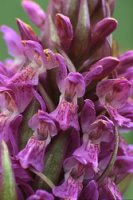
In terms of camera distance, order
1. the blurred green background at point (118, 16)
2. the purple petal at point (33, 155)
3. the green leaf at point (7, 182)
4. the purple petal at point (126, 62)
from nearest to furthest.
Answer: the green leaf at point (7, 182), the purple petal at point (33, 155), the purple petal at point (126, 62), the blurred green background at point (118, 16)

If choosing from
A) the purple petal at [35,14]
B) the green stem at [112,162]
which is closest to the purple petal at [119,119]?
the green stem at [112,162]

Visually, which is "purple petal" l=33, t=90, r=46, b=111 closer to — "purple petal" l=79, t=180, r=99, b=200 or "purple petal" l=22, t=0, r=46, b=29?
"purple petal" l=79, t=180, r=99, b=200

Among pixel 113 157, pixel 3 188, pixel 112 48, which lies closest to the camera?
pixel 3 188

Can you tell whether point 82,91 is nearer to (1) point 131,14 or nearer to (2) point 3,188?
(2) point 3,188

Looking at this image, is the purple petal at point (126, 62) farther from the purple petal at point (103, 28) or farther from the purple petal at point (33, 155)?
the purple petal at point (33, 155)

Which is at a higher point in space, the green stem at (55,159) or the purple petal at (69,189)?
the green stem at (55,159)

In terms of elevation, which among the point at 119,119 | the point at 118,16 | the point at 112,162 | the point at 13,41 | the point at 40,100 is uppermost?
the point at 13,41

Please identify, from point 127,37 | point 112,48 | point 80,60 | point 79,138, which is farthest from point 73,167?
point 127,37

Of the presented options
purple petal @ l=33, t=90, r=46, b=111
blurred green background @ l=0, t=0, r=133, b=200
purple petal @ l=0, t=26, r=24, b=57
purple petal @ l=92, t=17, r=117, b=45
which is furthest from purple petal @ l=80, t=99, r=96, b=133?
blurred green background @ l=0, t=0, r=133, b=200

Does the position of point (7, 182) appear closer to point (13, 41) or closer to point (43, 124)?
point (43, 124)

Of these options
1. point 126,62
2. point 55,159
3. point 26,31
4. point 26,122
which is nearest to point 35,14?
point 26,31

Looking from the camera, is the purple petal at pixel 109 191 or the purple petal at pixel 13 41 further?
the purple petal at pixel 13 41
